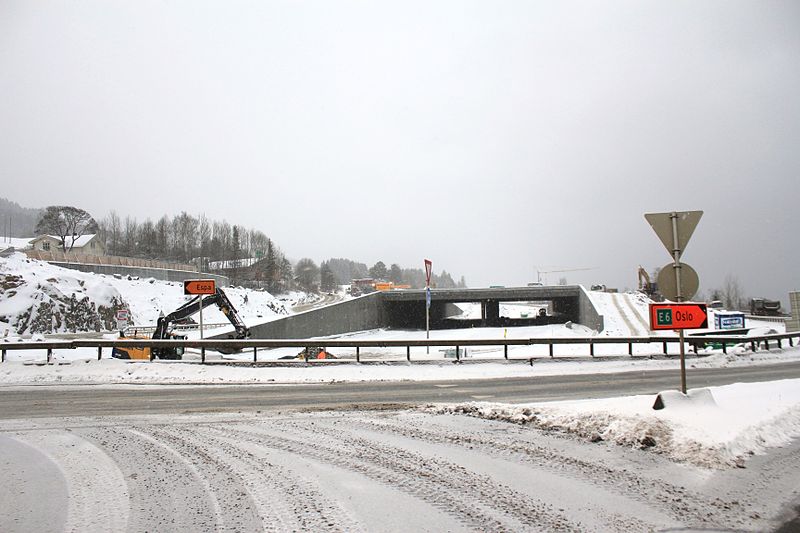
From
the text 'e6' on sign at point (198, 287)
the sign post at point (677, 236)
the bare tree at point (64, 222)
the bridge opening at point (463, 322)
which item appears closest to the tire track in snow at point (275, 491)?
the sign post at point (677, 236)

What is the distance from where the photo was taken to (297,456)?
20.1 ft

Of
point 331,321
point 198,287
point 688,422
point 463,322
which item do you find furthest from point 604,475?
point 463,322

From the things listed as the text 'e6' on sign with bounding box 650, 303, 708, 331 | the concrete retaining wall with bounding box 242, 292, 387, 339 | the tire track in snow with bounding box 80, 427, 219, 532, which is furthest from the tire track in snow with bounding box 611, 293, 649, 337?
the tire track in snow with bounding box 80, 427, 219, 532

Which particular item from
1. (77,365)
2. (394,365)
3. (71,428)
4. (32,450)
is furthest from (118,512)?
(77,365)

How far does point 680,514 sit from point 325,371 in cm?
1344

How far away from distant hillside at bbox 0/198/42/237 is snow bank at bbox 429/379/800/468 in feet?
543

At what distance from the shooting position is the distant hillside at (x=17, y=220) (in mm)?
139225

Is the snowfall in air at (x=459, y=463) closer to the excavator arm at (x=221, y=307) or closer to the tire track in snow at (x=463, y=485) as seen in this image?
the tire track in snow at (x=463, y=485)

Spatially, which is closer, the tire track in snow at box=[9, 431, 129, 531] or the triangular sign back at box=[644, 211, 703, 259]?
the tire track in snow at box=[9, 431, 129, 531]

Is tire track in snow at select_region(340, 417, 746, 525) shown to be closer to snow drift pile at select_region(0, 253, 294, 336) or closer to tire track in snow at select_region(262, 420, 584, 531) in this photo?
tire track in snow at select_region(262, 420, 584, 531)

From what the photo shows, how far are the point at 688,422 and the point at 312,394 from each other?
844 centimetres

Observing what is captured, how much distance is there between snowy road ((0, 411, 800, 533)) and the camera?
4.19 meters

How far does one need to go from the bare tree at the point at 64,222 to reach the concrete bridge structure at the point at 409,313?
176 feet

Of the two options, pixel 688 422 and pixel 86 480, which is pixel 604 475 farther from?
pixel 86 480
